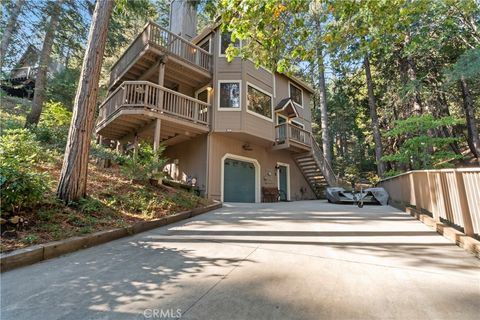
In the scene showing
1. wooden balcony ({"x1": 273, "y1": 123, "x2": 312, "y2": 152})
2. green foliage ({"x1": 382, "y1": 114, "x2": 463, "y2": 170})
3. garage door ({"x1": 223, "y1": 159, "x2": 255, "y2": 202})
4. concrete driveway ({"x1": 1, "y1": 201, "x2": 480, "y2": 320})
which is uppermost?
wooden balcony ({"x1": 273, "y1": 123, "x2": 312, "y2": 152})

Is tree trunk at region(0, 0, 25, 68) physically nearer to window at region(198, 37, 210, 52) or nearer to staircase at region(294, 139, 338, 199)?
window at region(198, 37, 210, 52)

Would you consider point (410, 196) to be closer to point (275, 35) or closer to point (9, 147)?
point (275, 35)

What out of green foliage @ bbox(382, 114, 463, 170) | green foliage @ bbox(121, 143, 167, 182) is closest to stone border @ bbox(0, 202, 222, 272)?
green foliage @ bbox(121, 143, 167, 182)

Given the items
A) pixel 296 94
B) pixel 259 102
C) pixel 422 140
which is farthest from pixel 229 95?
pixel 422 140

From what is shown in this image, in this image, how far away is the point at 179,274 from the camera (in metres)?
2.65

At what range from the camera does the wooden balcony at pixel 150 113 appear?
8.91 meters

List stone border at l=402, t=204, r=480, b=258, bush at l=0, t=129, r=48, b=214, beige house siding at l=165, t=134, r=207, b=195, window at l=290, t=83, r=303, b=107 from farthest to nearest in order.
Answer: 1. window at l=290, t=83, r=303, b=107
2. beige house siding at l=165, t=134, r=207, b=195
3. bush at l=0, t=129, r=48, b=214
4. stone border at l=402, t=204, r=480, b=258

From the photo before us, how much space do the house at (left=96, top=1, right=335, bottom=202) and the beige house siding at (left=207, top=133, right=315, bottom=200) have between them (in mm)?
46

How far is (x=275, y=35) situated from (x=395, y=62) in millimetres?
14935

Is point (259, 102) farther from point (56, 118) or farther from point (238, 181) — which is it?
point (56, 118)

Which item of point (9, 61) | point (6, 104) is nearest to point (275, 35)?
point (9, 61)

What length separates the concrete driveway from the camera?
191 centimetres

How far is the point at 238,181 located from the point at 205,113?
11.8ft

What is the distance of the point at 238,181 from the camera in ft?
39.4
